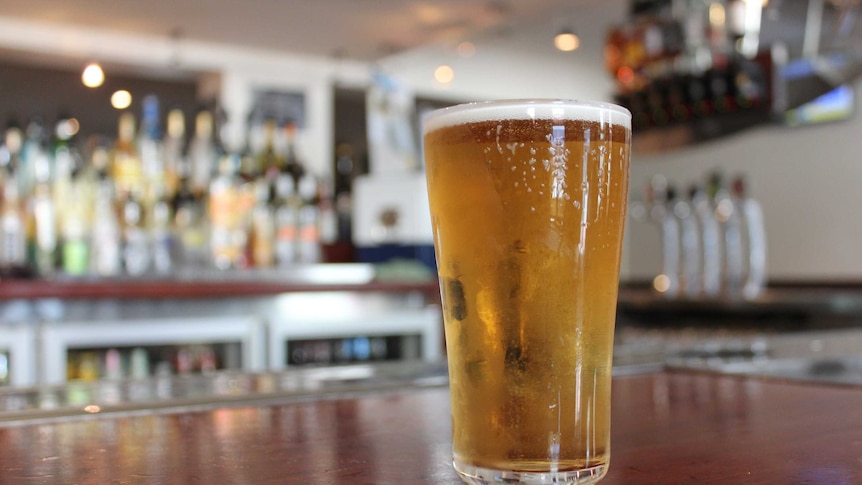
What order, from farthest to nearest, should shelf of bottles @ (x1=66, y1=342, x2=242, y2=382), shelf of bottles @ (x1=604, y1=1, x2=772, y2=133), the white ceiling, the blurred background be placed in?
the white ceiling < shelf of bottles @ (x1=604, y1=1, x2=772, y2=133) < the blurred background < shelf of bottles @ (x1=66, y1=342, x2=242, y2=382)

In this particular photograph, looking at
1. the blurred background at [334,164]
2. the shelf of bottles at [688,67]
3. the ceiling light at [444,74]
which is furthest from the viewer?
the ceiling light at [444,74]

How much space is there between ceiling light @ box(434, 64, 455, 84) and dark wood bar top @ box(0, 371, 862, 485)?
4474 mm

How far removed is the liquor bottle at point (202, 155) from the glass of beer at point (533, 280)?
3.66 m

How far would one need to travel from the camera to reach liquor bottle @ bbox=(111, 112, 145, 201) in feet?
12.4

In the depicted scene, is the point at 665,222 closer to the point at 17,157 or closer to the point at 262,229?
the point at 262,229

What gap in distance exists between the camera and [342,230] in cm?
487

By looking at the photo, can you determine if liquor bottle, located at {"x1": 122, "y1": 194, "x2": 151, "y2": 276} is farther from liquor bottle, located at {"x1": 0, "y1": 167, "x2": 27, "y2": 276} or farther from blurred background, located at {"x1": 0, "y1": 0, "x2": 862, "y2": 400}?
liquor bottle, located at {"x1": 0, "y1": 167, "x2": 27, "y2": 276}

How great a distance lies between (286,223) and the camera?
13.5 ft

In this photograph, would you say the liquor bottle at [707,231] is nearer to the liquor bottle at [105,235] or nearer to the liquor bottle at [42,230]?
the liquor bottle at [105,235]

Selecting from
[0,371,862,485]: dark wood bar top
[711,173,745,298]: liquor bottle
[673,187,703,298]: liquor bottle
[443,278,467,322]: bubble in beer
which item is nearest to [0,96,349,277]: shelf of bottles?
[673,187,703,298]: liquor bottle

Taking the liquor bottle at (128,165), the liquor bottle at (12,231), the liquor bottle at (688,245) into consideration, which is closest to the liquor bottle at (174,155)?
the liquor bottle at (128,165)

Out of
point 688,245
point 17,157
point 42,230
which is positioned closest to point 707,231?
point 688,245

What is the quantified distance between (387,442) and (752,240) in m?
3.56

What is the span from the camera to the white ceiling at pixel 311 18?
357 cm
